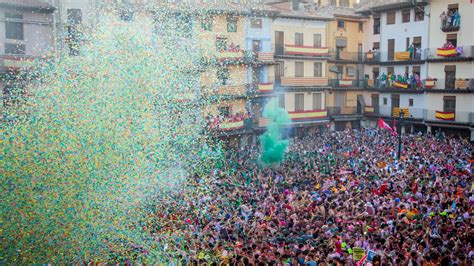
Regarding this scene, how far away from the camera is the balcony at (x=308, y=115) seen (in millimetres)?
39916

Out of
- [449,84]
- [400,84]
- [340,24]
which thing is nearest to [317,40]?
[340,24]

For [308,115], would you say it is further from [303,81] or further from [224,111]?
[224,111]

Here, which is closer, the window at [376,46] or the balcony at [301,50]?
the balcony at [301,50]

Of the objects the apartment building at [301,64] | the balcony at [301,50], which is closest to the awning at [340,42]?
the apartment building at [301,64]

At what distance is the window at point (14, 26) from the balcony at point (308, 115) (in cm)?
2009

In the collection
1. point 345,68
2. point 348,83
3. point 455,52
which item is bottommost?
point 348,83

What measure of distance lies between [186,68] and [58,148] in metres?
17.5

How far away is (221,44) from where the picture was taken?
115ft

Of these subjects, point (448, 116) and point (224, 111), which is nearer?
point (224, 111)

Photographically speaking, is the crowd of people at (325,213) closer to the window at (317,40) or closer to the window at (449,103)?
the window at (449,103)

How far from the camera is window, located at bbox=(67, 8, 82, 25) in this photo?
96.0ft

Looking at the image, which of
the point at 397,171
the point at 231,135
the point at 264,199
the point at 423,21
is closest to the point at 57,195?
the point at 264,199

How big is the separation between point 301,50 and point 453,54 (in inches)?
431

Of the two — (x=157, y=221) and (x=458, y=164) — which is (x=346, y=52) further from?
(x=157, y=221)
